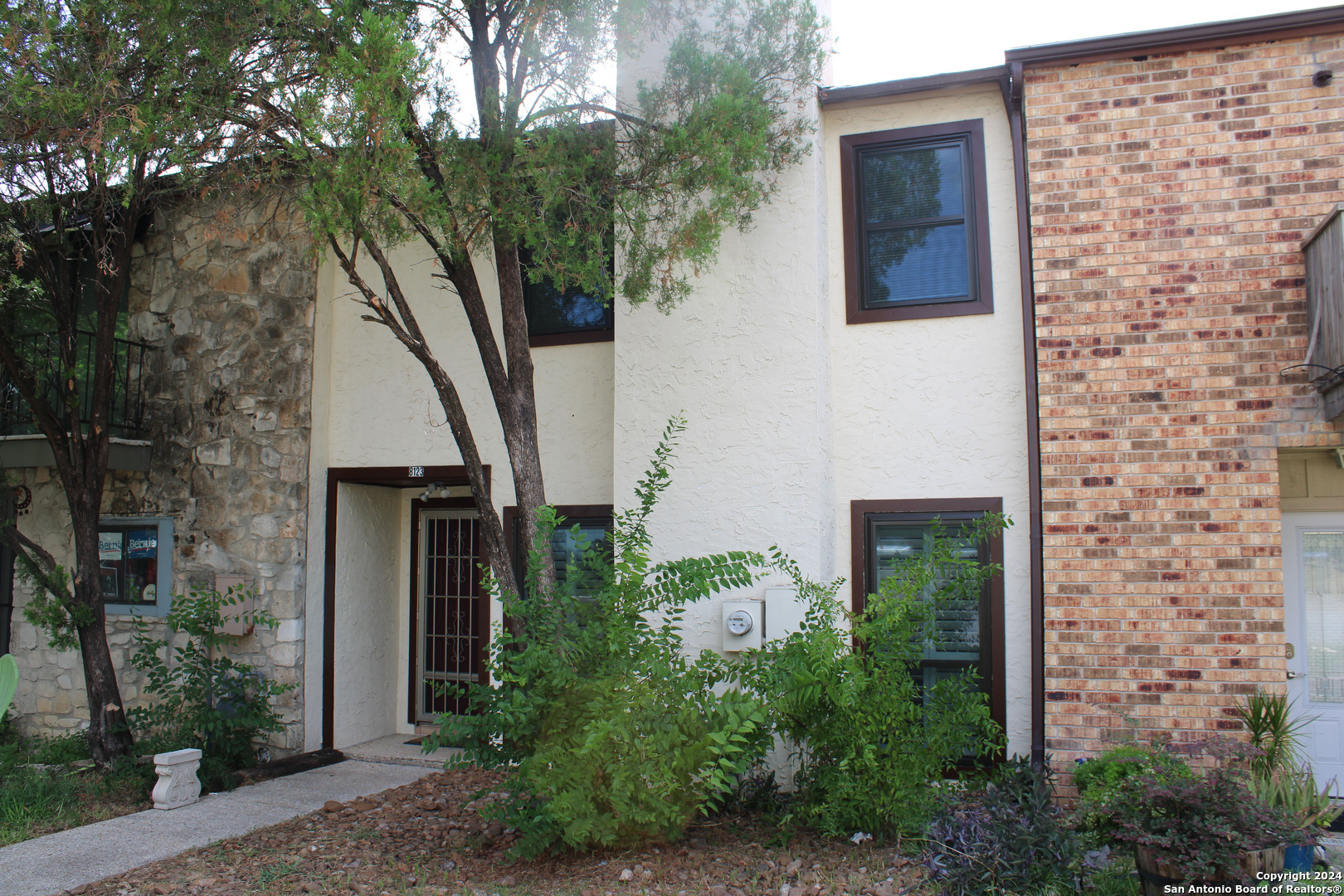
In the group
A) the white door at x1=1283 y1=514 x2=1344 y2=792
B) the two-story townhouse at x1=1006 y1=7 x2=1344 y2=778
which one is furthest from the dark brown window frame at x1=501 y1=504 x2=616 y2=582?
the white door at x1=1283 y1=514 x2=1344 y2=792

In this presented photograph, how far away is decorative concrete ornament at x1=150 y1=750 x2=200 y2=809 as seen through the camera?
5.93m

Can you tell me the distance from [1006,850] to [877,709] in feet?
2.99

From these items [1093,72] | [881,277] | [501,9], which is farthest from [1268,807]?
[501,9]

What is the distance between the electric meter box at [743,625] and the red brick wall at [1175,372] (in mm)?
1775

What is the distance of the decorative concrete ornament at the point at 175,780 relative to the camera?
593cm

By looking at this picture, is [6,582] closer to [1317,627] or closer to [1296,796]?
[1296,796]

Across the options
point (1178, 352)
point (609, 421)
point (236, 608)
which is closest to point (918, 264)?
point (1178, 352)

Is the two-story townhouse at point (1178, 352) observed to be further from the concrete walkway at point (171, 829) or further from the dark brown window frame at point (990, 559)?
the concrete walkway at point (171, 829)

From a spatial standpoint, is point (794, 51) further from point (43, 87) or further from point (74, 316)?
point (74, 316)

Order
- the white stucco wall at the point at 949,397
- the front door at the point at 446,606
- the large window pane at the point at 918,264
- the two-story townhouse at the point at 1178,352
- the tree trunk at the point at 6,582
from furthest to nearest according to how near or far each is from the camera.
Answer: the tree trunk at the point at 6,582
the front door at the point at 446,606
the large window pane at the point at 918,264
the white stucco wall at the point at 949,397
the two-story townhouse at the point at 1178,352

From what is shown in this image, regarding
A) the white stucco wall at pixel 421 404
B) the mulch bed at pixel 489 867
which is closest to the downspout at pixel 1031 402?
the mulch bed at pixel 489 867

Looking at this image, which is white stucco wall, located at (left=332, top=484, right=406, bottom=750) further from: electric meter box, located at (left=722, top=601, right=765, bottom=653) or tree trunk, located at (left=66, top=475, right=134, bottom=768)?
electric meter box, located at (left=722, top=601, right=765, bottom=653)

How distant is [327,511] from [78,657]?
286 centimetres

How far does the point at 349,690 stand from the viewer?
7.61 metres
